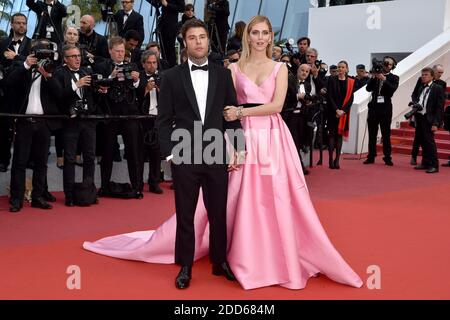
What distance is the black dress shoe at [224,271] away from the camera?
368 cm

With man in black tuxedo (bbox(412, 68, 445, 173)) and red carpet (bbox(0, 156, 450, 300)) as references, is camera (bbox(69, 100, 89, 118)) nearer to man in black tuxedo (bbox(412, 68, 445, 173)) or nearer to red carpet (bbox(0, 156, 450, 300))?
red carpet (bbox(0, 156, 450, 300))

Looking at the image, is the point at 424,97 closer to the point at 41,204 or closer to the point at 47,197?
the point at 47,197

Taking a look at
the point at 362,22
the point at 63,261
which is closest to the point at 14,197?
the point at 63,261

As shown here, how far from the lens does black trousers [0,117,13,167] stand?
6.39 meters

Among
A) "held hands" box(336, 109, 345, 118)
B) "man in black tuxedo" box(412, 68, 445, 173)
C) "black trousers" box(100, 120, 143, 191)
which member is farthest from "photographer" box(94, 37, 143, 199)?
"man in black tuxedo" box(412, 68, 445, 173)

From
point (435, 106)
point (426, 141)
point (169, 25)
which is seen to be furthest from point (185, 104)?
point (435, 106)

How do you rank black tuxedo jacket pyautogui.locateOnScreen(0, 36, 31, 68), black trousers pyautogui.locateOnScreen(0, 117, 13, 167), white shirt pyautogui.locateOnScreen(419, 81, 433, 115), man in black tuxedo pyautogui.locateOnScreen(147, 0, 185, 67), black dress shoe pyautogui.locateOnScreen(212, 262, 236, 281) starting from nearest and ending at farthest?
1. black dress shoe pyautogui.locateOnScreen(212, 262, 236, 281)
2. black trousers pyautogui.locateOnScreen(0, 117, 13, 167)
3. black tuxedo jacket pyautogui.locateOnScreen(0, 36, 31, 68)
4. man in black tuxedo pyautogui.locateOnScreen(147, 0, 185, 67)
5. white shirt pyautogui.locateOnScreen(419, 81, 433, 115)

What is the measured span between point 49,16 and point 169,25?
1950 mm

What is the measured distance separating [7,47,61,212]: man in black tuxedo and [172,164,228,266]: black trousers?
9.23 ft

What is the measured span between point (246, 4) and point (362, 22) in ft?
21.9

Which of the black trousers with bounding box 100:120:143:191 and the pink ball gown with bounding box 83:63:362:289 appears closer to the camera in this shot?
the pink ball gown with bounding box 83:63:362:289

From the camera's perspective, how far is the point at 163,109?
3.38 metres

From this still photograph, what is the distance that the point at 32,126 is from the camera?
18.7ft
